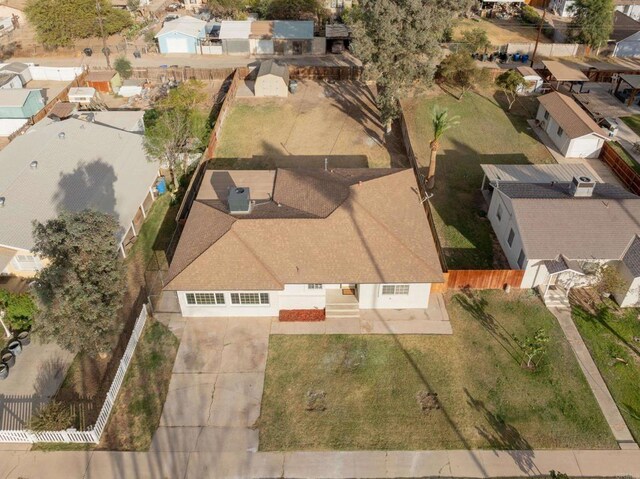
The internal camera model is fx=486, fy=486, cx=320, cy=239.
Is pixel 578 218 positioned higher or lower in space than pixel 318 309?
higher

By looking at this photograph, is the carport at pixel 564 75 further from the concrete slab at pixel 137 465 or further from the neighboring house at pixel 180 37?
the concrete slab at pixel 137 465

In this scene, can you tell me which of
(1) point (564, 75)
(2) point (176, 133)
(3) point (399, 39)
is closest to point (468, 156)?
(3) point (399, 39)

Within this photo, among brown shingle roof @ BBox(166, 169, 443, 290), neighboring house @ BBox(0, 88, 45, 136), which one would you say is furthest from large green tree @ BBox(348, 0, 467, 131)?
neighboring house @ BBox(0, 88, 45, 136)

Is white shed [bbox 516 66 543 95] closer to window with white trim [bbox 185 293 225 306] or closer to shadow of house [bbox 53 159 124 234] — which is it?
window with white trim [bbox 185 293 225 306]

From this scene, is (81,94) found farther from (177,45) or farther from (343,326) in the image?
(343,326)

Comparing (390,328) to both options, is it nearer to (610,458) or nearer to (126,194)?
(610,458)

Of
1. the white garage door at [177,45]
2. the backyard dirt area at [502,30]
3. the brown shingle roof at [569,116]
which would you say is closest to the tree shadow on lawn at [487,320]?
the brown shingle roof at [569,116]

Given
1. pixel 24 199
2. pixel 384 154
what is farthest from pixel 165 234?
pixel 384 154
